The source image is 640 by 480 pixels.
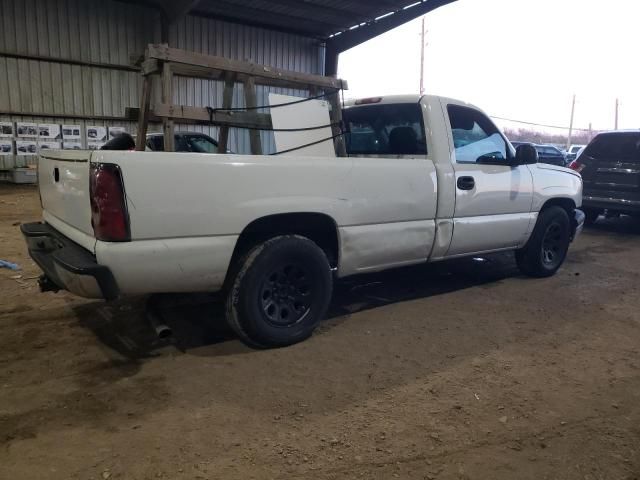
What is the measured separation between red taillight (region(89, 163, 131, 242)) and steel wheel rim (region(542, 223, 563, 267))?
4651 millimetres

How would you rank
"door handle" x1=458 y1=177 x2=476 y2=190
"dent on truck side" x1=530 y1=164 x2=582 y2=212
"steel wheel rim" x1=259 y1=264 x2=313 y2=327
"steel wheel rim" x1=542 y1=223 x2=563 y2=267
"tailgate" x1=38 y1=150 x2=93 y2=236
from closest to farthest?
"tailgate" x1=38 y1=150 x2=93 y2=236 < "steel wheel rim" x1=259 y1=264 x2=313 y2=327 < "door handle" x1=458 y1=177 x2=476 y2=190 < "dent on truck side" x1=530 y1=164 x2=582 y2=212 < "steel wheel rim" x1=542 y1=223 x2=563 y2=267

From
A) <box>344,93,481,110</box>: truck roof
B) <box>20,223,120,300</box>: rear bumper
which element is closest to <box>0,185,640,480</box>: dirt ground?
<box>20,223,120,300</box>: rear bumper

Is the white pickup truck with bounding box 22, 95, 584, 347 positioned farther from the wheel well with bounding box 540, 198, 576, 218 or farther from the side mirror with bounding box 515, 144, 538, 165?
the wheel well with bounding box 540, 198, 576, 218

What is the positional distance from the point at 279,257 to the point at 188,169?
0.89 m

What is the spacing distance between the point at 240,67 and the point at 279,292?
1.70 meters

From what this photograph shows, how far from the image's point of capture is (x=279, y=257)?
3445 millimetres

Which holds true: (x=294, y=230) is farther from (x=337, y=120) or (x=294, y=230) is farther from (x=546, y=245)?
(x=546, y=245)

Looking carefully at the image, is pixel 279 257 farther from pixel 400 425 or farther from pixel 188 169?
pixel 400 425

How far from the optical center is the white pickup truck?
2859 mm

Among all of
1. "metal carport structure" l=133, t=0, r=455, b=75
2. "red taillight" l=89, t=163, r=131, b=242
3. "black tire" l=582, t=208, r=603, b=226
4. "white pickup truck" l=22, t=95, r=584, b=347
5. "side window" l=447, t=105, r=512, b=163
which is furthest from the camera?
"metal carport structure" l=133, t=0, r=455, b=75

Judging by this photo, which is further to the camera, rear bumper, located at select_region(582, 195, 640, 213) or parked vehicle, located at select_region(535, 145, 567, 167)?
parked vehicle, located at select_region(535, 145, 567, 167)

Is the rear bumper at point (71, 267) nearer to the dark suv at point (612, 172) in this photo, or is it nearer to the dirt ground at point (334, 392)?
the dirt ground at point (334, 392)

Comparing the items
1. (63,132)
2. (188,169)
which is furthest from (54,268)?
(63,132)

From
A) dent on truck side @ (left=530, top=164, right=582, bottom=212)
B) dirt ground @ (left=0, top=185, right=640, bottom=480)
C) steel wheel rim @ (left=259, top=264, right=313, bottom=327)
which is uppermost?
dent on truck side @ (left=530, top=164, right=582, bottom=212)
